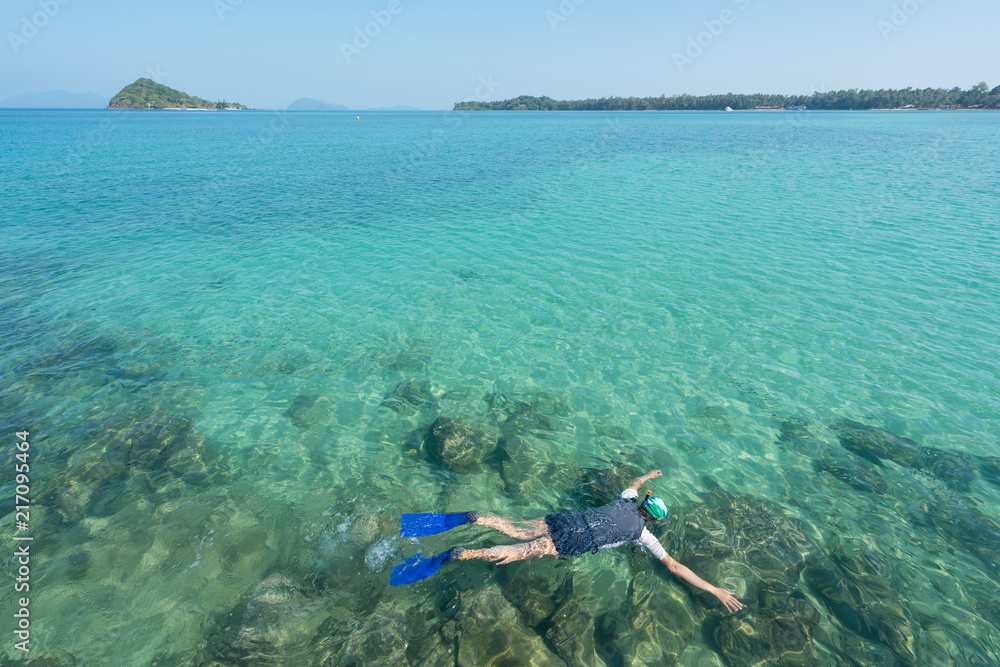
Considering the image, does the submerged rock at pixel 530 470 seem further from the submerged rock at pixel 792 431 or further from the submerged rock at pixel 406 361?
the submerged rock at pixel 792 431

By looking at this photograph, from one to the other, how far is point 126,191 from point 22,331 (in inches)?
1152

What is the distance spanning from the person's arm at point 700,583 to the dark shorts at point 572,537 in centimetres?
141

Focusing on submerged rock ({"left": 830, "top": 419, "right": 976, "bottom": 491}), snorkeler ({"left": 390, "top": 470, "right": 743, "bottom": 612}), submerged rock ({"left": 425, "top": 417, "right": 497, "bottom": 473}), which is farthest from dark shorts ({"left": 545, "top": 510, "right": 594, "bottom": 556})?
submerged rock ({"left": 830, "top": 419, "right": 976, "bottom": 491})

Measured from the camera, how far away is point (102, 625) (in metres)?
7.42

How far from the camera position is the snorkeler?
26.5ft

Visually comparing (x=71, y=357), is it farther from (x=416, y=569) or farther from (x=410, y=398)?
(x=416, y=569)

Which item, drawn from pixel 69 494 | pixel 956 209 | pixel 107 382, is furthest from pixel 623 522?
pixel 956 209

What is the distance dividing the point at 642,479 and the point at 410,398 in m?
6.80

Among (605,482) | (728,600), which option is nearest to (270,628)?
(605,482)

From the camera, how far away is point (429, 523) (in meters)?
8.92

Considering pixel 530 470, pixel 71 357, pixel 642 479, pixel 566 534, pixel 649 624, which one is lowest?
pixel 649 624

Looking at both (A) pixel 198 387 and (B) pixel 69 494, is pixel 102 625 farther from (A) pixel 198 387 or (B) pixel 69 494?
(A) pixel 198 387

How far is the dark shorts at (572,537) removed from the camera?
8484mm

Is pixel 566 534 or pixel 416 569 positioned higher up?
pixel 566 534
